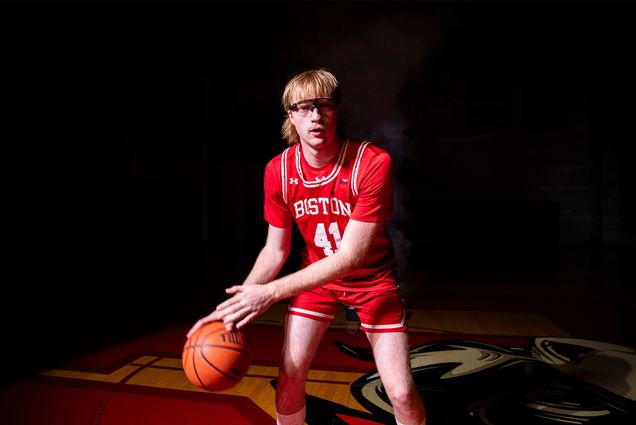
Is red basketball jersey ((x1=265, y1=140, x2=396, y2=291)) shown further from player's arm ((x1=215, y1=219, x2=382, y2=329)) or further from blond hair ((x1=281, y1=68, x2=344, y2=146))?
blond hair ((x1=281, y1=68, x2=344, y2=146))

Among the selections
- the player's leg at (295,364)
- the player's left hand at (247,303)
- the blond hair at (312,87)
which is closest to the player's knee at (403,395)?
the player's leg at (295,364)

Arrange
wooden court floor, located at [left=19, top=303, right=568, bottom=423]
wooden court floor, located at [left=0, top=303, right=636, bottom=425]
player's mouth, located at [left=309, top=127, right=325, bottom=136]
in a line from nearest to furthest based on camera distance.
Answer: player's mouth, located at [left=309, top=127, right=325, bottom=136]
wooden court floor, located at [left=0, top=303, right=636, bottom=425]
wooden court floor, located at [left=19, top=303, right=568, bottom=423]

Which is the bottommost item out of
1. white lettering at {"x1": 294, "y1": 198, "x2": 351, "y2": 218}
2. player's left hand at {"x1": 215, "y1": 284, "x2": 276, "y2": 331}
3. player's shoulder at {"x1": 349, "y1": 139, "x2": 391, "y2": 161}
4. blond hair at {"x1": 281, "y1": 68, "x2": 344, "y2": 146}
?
player's left hand at {"x1": 215, "y1": 284, "x2": 276, "y2": 331}

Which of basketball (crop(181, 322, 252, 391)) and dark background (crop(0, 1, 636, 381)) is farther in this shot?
dark background (crop(0, 1, 636, 381))

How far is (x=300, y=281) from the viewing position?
58.5 inches

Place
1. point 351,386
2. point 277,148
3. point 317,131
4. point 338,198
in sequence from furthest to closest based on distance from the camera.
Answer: point 277,148 < point 351,386 < point 338,198 < point 317,131

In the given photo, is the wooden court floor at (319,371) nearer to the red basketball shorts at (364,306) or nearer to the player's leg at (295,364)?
the player's leg at (295,364)

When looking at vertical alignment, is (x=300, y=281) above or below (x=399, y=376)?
above

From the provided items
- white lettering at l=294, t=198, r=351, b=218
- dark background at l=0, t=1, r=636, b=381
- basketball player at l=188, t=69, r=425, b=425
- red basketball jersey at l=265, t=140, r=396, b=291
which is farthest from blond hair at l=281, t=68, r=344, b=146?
dark background at l=0, t=1, r=636, b=381

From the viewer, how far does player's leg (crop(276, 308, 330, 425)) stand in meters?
1.68

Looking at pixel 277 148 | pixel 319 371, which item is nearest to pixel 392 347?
pixel 319 371

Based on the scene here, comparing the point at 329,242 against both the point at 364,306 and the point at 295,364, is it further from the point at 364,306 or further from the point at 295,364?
the point at 295,364

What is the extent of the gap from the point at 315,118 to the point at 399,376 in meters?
1.00

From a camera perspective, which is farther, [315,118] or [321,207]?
[321,207]
